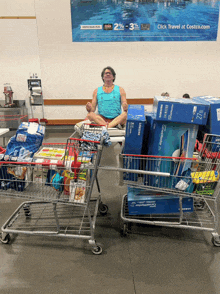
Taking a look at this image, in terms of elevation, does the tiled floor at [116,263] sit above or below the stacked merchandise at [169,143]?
below

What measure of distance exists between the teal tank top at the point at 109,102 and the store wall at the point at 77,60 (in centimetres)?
216

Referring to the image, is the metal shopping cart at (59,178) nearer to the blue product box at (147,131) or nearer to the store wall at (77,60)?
the blue product box at (147,131)

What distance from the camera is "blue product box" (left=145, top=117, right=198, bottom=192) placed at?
211cm

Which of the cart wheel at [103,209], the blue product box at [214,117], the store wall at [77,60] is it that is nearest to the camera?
the blue product box at [214,117]

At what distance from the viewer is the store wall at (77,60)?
6.16 metres

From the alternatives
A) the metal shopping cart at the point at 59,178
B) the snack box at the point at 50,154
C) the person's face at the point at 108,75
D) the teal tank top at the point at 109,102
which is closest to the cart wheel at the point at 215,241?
the metal shopping cart at the point at 59,178

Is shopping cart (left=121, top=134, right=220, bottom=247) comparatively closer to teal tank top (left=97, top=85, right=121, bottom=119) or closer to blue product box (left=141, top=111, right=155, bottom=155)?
blue product box (left=141, top=111, right=155, bottom=155)

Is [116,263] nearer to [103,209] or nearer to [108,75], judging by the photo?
[103,209]

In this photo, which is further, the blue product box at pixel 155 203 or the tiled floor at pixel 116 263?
the blue product box at pixel 155 203

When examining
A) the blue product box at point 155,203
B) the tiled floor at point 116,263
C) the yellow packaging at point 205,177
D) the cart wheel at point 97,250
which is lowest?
the tiled floor at point 116,263

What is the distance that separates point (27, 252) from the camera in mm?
2223

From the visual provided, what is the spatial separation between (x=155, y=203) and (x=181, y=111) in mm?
962

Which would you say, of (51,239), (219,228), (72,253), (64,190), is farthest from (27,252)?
(219,228)

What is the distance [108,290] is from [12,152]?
1.39 m
